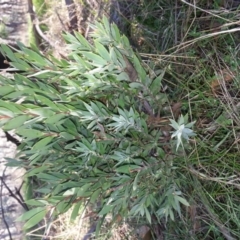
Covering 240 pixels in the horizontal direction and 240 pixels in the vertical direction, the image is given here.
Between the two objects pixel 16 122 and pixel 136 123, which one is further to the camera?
pixel 136 123

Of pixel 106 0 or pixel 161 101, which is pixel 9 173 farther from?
pixel 161 101

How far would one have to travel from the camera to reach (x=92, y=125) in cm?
102

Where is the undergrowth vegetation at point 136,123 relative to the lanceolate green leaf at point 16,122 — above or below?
below

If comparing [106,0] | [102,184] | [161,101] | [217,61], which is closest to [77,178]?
[102,184]

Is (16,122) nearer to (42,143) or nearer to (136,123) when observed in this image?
(42,143)

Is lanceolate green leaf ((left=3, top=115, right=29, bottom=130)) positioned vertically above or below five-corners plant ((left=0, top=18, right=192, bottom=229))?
above

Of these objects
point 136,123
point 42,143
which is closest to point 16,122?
point 42,143

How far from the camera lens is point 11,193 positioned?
1.94 metres

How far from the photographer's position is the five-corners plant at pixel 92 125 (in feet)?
3.32

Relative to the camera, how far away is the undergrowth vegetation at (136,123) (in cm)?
103

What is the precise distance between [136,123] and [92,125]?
0.41 feet

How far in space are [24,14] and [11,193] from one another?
3.40 ft

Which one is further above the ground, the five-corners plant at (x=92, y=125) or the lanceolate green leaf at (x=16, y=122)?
the lanceolate green leaf at (x=16, y=122)

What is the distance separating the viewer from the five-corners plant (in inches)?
39.8
